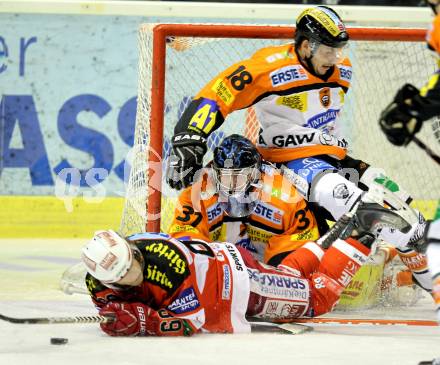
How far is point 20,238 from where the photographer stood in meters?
7.23

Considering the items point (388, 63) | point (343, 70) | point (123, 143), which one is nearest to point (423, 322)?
point (343, 70)

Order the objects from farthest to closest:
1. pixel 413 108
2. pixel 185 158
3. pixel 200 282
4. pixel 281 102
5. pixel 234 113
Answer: pixel 234 113 → pixel 281 102 → pixel 185 158 → pixel 200 282 → pixel 413 108

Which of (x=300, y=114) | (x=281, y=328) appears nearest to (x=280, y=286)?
(x=281, y=328)

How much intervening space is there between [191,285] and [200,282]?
0.06 meters

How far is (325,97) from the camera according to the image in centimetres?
537

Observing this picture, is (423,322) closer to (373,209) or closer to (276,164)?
(373,209)

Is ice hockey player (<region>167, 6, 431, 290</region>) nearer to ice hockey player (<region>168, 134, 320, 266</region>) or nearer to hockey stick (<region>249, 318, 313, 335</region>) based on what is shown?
ice hockey player (<region>168, 134, 320, 266</region>)

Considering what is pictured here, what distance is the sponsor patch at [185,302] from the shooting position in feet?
13.6

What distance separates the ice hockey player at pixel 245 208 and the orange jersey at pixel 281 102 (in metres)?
0.13

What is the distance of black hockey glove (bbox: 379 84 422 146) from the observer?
355 cm

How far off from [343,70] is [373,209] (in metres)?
1.15

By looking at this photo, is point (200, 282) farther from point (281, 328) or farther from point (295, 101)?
point (295, 101)

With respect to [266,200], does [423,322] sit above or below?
below

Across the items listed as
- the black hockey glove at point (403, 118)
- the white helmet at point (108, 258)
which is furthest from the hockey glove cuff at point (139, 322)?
the black hockey glove at point (403, 118)
